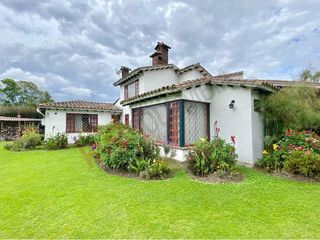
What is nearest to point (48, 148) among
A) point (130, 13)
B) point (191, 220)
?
point (130, 13)

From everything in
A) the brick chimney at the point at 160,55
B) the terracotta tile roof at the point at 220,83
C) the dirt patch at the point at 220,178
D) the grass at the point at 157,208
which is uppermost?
the brick chimney at the point at 160,55

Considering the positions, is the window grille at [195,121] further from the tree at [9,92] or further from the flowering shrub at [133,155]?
the tree at [9,92]

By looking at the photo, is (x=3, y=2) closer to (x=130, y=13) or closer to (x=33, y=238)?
(x=130, y=13)

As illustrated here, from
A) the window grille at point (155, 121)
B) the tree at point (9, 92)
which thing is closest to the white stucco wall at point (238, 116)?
the window grille at point (155, 121)

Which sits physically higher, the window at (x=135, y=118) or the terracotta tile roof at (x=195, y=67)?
the terracotta tile roof at (x=195, y=67)

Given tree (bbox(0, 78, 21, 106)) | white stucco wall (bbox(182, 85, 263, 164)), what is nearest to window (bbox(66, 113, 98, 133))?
white stucco wall (bbox(182, 85, 263, 164))

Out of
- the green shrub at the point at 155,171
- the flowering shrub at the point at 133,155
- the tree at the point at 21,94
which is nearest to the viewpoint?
the green shrub at the point at 155,171

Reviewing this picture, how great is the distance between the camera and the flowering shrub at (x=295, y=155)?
7.55 metres

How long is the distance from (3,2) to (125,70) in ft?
48.5

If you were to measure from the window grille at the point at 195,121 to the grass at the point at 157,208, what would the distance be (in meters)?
3.12

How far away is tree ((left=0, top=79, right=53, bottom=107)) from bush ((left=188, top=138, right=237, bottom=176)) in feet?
166

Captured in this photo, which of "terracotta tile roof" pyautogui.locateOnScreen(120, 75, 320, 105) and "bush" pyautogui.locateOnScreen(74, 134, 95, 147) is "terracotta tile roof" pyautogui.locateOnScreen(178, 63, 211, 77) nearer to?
"terracotta tile roof" pyautogui.locateOnScreen(120, 75, 320, 105)

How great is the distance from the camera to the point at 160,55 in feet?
66.8

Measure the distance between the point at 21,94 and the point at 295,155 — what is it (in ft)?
202
